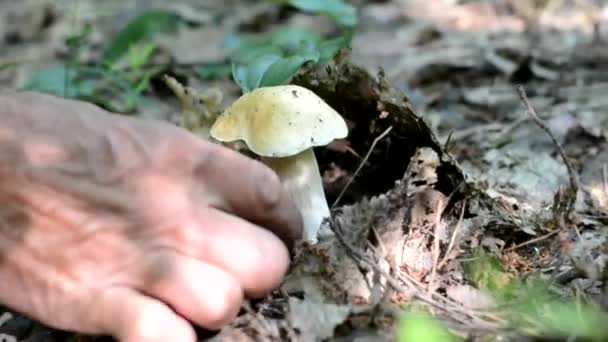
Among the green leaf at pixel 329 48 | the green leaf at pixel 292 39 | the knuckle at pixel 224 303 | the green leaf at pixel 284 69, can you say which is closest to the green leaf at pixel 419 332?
the knuckle at pixel 224 303

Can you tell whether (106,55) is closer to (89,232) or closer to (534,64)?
(534,64)

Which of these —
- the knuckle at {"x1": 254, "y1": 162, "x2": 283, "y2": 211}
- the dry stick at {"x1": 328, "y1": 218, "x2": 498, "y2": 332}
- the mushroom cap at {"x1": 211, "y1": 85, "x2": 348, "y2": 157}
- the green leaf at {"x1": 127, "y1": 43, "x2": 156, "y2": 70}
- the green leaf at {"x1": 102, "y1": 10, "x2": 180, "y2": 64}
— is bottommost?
the green leaf at {"x1": 102, "y1": 10, "x2": 180, "y2": 64}

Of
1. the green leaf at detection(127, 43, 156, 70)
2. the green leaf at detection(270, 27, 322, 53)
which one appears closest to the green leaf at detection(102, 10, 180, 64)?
the green leaf at detection(127, 43, 156, 70)

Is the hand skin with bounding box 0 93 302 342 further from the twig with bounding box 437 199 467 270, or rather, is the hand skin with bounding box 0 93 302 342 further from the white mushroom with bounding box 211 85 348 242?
the twig with bounding box 437 199 467 270

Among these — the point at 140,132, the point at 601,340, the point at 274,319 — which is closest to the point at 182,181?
the point at 140,132

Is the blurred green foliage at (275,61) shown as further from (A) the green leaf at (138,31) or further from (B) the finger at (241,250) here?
(A) the green leaf at (138,31)

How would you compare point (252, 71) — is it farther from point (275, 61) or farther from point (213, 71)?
point (213, 71)
